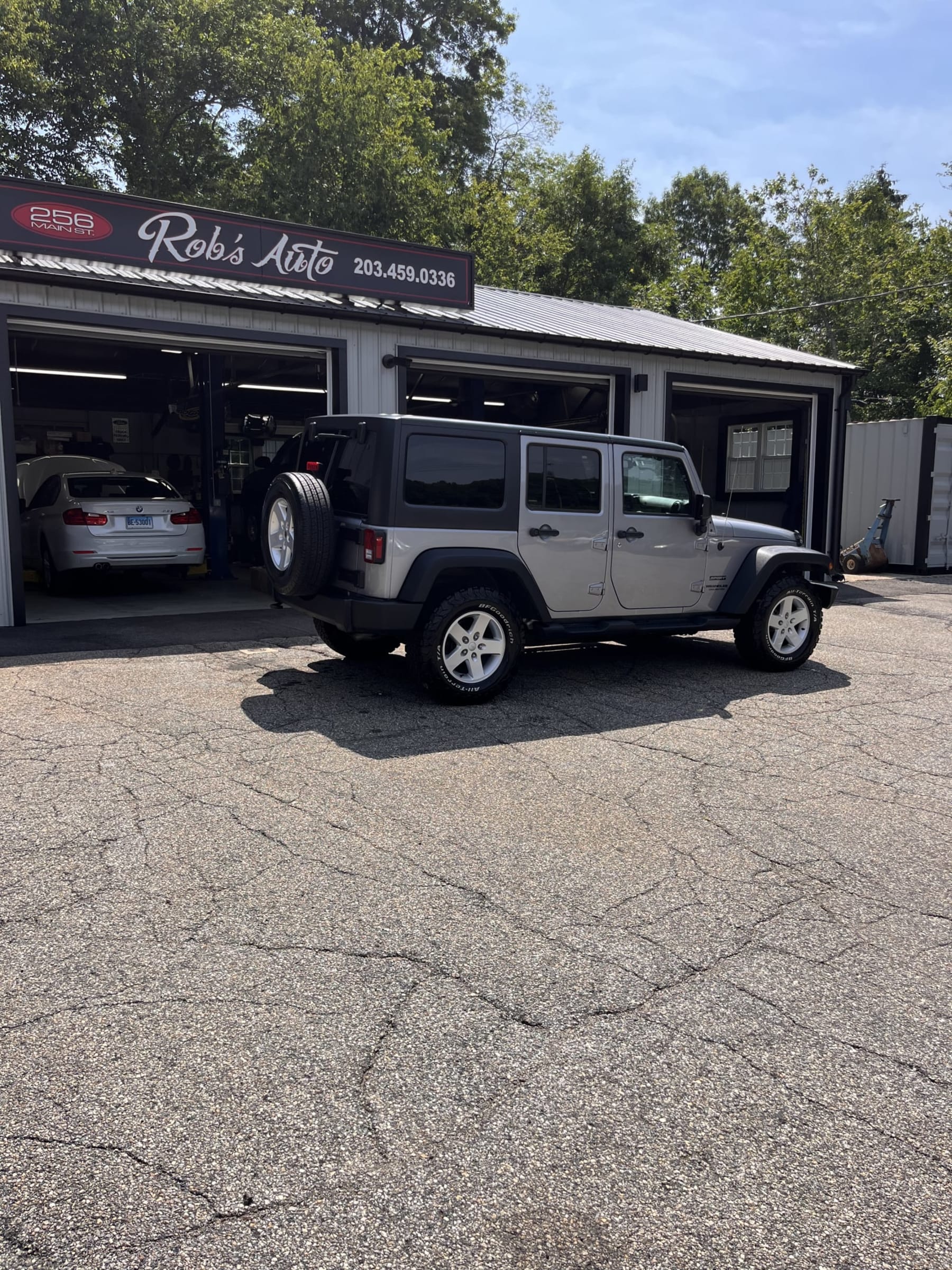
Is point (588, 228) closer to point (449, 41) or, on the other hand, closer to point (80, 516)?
point (449, 41)

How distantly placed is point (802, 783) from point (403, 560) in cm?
297

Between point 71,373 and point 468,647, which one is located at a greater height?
point 71,373

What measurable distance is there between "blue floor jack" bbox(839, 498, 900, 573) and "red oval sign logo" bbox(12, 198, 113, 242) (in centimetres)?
1400

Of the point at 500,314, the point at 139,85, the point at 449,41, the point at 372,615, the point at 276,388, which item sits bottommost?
the point at 372,615

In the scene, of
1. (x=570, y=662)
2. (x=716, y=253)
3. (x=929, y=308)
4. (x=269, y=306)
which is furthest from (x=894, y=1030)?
(x=716, y=253)

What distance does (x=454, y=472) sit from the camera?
6918 mm

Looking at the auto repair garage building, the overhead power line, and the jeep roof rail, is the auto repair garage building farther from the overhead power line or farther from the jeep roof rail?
the overhead power line

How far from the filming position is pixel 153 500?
1255cm

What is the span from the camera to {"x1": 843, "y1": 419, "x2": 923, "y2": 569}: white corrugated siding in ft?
60.2

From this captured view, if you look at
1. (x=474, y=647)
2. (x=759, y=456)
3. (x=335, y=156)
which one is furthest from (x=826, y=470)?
(x=335, y=156)

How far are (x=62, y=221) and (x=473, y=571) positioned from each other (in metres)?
7.13

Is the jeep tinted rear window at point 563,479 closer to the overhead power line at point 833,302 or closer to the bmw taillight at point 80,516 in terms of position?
the bmw taillight at point 80,516

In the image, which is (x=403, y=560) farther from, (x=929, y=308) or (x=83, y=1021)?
(x=929, y=308)

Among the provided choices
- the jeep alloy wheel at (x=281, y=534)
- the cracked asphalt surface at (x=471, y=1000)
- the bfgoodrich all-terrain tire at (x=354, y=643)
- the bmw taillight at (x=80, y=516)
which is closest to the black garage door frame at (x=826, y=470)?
the bmw taillight at (x=80, y=516)
